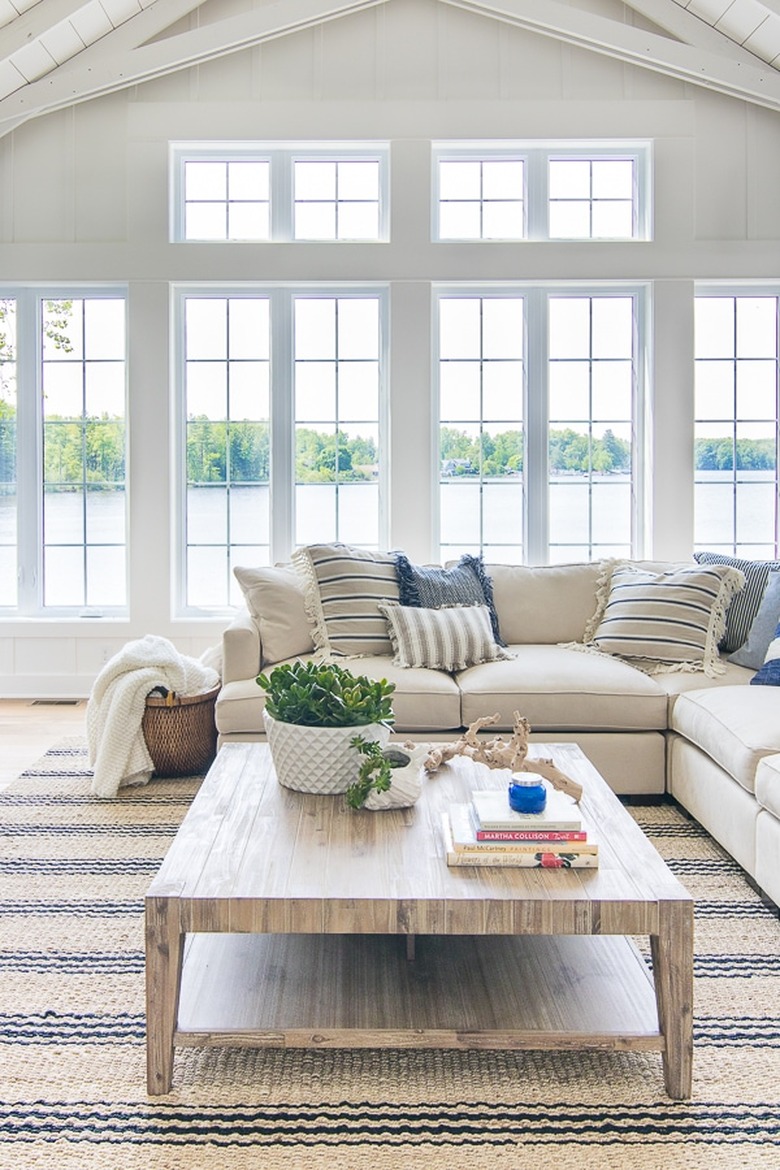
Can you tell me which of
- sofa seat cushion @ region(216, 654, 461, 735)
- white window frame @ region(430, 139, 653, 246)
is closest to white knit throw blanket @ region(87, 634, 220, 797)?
sofa seat cushion @ region(216, 654, 461, 735)

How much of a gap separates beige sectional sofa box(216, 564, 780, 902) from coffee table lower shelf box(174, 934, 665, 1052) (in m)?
0.97

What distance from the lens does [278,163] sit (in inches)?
204

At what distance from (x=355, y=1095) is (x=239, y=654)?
7.04 feet

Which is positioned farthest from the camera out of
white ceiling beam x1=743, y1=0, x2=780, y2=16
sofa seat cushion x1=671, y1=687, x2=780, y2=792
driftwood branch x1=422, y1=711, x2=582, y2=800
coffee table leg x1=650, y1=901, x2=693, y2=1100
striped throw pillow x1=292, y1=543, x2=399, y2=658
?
white ceiling beam x1=743, y1=0, x2=780, y2=16

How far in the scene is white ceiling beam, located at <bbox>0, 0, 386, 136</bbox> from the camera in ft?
15.9

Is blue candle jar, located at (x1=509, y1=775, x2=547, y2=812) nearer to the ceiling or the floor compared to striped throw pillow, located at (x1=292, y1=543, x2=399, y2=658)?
nearer to the floor

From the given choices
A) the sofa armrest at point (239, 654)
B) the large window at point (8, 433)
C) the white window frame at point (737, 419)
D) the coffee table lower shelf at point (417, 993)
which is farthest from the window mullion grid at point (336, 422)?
the coffee table lower shelf at point (417, 993)

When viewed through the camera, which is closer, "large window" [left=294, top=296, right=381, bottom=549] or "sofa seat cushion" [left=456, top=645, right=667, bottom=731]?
"sofa seat cushion" [left=456, top=645, right=667, bottom=731]

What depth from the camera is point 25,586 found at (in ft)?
17.7

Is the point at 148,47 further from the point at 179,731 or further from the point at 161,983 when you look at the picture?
the point at 161,983

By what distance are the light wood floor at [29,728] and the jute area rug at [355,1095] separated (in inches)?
70.0

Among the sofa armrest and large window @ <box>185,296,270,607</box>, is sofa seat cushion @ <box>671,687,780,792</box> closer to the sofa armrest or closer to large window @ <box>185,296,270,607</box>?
the sofa armrest

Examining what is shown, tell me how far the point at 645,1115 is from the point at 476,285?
4216 mm

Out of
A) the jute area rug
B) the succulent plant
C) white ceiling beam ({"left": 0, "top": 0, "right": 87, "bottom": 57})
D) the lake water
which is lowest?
the jute area rug
